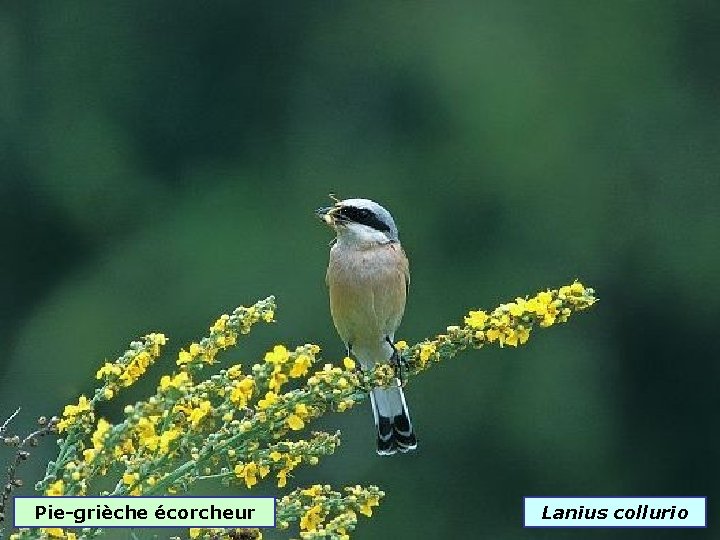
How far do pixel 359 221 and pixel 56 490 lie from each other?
1444 millimetres

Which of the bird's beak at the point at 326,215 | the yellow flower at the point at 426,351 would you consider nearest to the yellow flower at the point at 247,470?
the yellow flower at the point at 426,351

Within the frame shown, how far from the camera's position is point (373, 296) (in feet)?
10.6

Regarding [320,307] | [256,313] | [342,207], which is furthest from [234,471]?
[320,307]

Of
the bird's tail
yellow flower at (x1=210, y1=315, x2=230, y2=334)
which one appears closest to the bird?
the bird's tail

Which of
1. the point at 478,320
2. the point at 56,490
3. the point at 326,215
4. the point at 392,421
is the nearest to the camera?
the point at 56,490

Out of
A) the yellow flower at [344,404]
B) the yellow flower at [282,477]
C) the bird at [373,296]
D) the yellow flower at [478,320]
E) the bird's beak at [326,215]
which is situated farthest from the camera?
the bird at [373,296]

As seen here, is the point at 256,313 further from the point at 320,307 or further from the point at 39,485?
the point at 320,307

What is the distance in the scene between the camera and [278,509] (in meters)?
1.89

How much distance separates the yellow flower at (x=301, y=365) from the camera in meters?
1.88

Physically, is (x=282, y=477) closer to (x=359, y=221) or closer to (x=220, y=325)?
(x=220, y=325)

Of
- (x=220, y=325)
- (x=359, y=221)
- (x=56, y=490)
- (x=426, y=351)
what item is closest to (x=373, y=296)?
(x=359, y=221)

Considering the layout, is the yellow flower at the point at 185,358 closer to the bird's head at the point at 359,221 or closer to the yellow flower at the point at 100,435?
the yellow flower at the point at 100,435

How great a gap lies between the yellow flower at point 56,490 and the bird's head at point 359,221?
1323 millimetres

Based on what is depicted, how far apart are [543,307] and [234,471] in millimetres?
489
